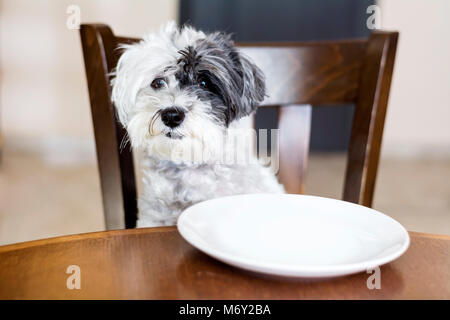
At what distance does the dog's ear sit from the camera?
46.5 inches

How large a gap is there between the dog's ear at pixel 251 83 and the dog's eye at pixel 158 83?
0.18 m

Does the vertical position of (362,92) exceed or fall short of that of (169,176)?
it exceeds it

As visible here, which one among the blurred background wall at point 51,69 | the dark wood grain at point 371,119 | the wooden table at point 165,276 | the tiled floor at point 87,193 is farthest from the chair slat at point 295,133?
the blurred background wall at point 51,69

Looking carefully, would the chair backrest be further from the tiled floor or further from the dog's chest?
the tiled floor

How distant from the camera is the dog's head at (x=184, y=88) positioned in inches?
45.0

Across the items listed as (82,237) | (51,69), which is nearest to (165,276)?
(82,237)

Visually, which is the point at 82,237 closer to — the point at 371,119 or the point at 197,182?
the point at 197,182

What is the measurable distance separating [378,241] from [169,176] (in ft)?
2.19

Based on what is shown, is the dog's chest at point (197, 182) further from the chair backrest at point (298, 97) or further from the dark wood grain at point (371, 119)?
the dark wood grain at point (371, 119)

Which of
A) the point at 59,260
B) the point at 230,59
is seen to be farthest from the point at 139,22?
the point at 59,260

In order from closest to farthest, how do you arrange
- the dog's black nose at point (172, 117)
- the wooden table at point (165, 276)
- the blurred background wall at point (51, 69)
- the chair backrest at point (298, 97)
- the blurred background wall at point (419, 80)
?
the wooden table at point (165, 276), the chair backrest at point (298, 97), the dog's black nose at point (172, 117), the blurred background wall at point (51, 69), the blurred background wall at point (419, 80)

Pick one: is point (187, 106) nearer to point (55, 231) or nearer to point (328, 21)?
point (55, 231)

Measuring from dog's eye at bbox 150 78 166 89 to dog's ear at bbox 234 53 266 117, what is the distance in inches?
7.2

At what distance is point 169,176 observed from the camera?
122 centimetres
